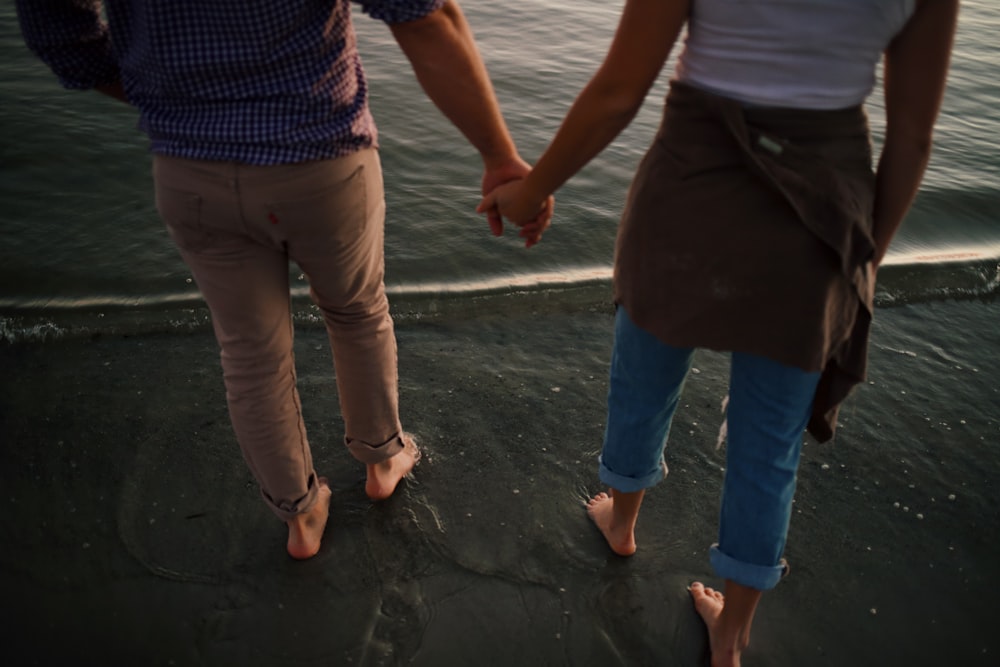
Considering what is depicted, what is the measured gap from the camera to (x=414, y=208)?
4469 millimetres

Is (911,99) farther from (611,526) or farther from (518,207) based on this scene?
(611,526)

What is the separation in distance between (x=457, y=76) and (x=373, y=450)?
1135 millimetres

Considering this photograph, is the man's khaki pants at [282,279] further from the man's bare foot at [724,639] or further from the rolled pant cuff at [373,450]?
the man's bare foot at [724,639]

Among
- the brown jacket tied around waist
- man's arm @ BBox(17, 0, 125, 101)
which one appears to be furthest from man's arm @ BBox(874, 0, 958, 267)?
man's arm @ BBox(17, 0, 125, 101)

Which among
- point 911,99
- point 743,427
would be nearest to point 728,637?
point 743,427

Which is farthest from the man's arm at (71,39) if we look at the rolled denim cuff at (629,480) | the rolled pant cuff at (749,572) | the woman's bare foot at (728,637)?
the woman's bare foot at (728,637)

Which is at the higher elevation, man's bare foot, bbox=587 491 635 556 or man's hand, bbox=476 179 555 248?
man's hand, bbox=476 179 555 248

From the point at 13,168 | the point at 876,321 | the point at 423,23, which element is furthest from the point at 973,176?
the point at 13,168

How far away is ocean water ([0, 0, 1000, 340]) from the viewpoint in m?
3.65

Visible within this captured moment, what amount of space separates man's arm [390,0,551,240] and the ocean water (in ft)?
6.01

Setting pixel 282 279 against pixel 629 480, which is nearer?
pixel 282 279

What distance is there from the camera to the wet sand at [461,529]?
6.41ft

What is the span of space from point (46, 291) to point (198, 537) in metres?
1.99

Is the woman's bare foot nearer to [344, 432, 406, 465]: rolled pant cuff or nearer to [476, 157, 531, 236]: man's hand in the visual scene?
[344, 432, 406, 465]: rolled pant cuff
